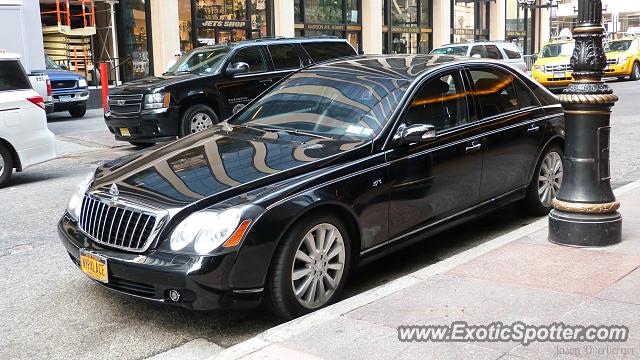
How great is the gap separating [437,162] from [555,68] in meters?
21.1

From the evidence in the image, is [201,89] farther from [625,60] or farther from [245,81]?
[625,60]

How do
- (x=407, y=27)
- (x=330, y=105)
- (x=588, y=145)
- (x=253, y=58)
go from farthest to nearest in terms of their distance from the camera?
1. (x=407, y=27)
2. (x=253, y=58)
3. (x=330, y=105)
4. (x=588, y=145)

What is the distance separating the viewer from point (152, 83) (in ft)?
40.7

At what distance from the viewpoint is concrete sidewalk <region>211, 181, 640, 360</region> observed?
146 inches

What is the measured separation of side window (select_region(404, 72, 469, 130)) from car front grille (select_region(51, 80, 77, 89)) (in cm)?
1432

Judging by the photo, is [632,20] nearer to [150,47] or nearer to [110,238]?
[150,47]

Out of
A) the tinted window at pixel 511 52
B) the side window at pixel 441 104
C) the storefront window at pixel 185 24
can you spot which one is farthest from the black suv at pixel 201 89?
the storefront window at pixel 185 24

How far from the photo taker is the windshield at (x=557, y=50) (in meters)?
26.0

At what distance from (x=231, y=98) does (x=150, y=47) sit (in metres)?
13.2

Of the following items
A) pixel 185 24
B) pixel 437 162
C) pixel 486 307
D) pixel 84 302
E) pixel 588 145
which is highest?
pixel 185 24

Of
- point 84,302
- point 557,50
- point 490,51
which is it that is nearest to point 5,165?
point 84,302

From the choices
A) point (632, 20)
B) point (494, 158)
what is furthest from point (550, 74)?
point (632, 20)

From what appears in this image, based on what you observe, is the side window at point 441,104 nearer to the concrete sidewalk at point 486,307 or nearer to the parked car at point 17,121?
the concrete sidewalk at point 486,307

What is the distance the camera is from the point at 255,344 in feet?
12.9
